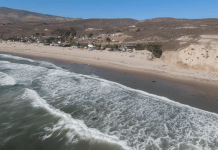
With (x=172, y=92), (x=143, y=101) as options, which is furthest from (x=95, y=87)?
(x=172, y=92)

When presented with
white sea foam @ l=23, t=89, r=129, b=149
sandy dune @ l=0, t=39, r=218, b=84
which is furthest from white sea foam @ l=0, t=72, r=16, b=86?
sandy dune @ l=0, t=39, r=218, b=84

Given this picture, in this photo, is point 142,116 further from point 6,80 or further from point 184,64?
point 6,80

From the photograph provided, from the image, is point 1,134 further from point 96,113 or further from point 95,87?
point 95,87

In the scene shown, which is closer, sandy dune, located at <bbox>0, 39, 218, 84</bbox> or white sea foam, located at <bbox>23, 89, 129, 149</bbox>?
white sea foam, located at <bbox>23, 89, 129, 149</bbox>

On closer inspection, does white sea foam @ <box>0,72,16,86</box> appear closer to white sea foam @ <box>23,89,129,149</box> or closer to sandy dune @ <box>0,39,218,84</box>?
white sea foam @ <box>23,89,129,149</box>

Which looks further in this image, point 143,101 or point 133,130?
point 143,101

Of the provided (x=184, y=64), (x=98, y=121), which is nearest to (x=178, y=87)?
(x=184, y=64)

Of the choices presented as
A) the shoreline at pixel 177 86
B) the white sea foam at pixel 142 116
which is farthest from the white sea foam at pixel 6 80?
the shoreline at pixel 177 86

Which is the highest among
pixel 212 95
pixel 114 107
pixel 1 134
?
pixel 212 95
